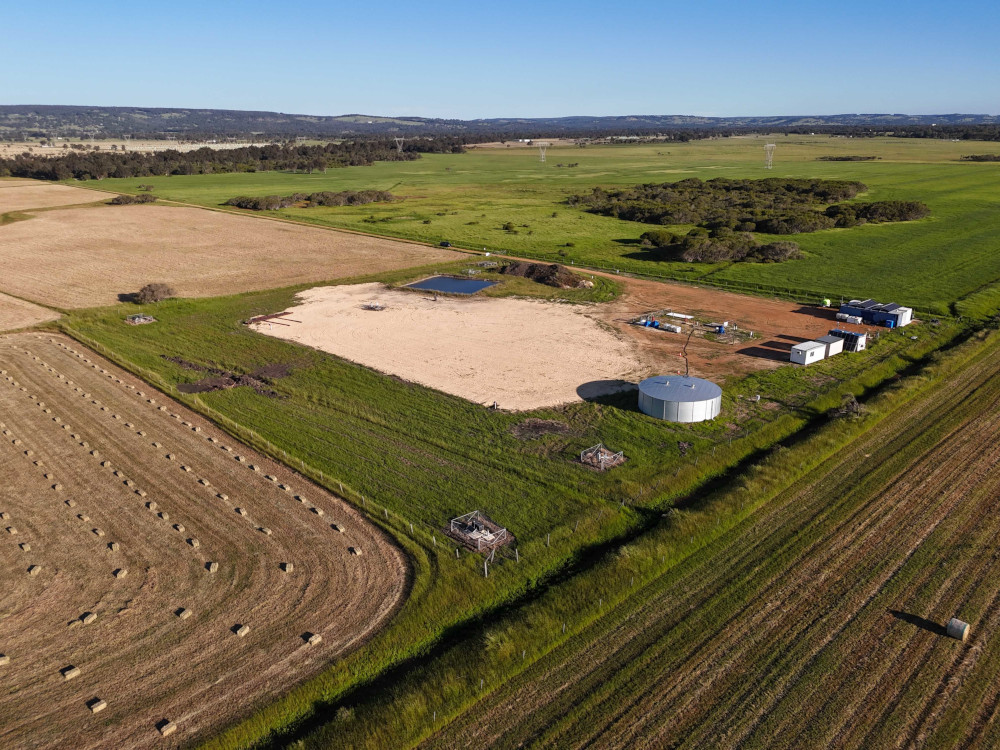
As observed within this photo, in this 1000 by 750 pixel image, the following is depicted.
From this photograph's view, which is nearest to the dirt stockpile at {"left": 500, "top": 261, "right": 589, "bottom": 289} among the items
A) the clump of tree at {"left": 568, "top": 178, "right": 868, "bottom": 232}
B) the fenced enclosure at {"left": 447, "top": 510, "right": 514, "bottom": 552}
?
the clump of tree at {"left": 568, "top": 178, "right": 868, "bottom": 232}

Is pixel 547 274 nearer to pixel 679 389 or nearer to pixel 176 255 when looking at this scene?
pixel 679 389

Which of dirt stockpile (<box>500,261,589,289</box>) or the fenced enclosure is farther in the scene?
dirt stockpile (<box>500,261,589,289</box>)

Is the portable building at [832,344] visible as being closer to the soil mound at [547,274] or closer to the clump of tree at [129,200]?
the soil mound at [547,274]

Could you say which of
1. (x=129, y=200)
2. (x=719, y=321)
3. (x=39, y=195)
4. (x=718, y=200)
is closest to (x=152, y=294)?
(x=719, y=321)

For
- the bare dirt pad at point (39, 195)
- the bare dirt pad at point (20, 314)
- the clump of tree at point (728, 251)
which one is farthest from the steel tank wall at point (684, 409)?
the bare dirt pad at point (39, 195)

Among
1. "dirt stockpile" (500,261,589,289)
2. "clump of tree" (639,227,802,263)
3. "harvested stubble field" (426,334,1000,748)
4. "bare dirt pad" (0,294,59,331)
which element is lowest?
"harvested stubble field" (426,334,1000,748)

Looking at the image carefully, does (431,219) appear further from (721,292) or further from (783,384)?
(783,384)

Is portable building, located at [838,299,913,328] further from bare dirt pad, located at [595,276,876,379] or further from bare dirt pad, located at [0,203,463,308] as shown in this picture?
bare dirt pad, located at [0,203,463,308]
